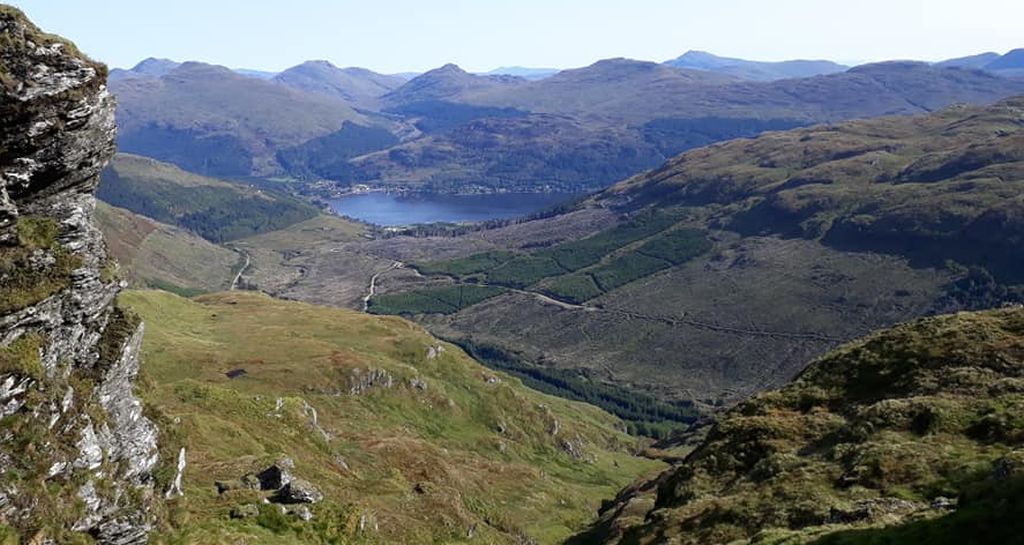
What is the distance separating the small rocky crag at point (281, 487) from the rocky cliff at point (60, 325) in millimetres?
12242

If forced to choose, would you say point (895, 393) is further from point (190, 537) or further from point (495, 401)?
point (495, 401)

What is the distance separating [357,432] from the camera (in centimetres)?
11056

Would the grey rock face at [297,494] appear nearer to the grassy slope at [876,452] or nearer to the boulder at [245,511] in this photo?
the boulder at [245,511]

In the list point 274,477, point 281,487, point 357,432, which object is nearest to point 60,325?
point 281,487

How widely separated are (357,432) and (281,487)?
57.4m

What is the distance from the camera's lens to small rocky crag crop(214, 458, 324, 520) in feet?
169

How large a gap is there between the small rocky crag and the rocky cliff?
40.2 ft

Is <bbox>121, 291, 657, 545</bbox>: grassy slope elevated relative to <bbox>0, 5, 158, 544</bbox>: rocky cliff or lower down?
lower down

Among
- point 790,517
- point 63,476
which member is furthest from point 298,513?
point 790,517

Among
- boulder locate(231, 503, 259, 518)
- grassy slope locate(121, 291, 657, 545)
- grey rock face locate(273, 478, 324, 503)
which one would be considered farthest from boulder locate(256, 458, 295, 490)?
boulder locate(231, 503, 259, 518)

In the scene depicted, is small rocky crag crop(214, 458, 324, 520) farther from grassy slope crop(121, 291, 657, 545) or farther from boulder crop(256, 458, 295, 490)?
grassy slope crop(121, 291, 657, 545)

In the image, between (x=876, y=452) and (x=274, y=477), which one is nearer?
(x=876, y=452)

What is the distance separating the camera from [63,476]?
33.2 meters

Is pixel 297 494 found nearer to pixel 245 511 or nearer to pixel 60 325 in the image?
pixel 245 511
